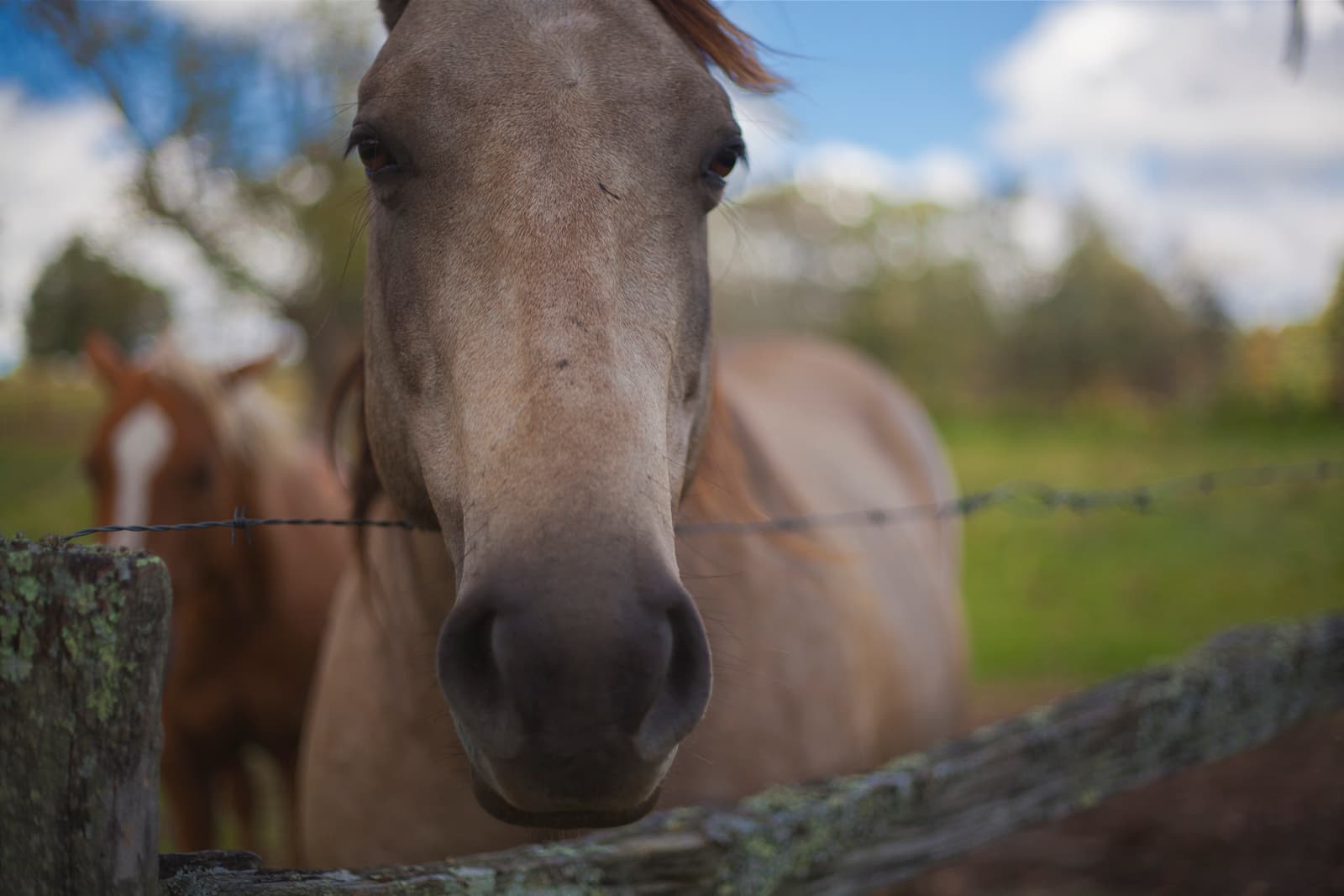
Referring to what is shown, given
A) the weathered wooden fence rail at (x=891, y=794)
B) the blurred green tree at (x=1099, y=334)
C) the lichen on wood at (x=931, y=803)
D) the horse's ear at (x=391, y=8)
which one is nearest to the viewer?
the weathered wooden fence rail at (x=891, y=794)

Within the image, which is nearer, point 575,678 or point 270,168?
point 575,678

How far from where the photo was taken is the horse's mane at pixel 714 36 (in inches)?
64.2

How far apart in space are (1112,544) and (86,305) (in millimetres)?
10743

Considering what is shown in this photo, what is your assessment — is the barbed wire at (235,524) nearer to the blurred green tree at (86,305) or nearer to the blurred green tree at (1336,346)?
the blurred green tree at (86,305)

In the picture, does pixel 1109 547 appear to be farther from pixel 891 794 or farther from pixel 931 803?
pixel 891 794

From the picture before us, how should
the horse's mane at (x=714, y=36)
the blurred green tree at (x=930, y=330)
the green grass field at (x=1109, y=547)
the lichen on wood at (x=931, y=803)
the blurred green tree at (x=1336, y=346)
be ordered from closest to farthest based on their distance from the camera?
the lichen on wood at (x=931, y=803) < the horse's mane at (x=714, y=36) < the green grass field at (x=1109, y=547) < the blurred green tree at (x=1336, y=346) < the blurred green tree at (x=930, y=330)

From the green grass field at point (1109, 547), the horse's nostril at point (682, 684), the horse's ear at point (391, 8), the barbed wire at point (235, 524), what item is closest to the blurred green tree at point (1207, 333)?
the green grass field at point (1109, 547)

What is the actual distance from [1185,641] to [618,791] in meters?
7.77

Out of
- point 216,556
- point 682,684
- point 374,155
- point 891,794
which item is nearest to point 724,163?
point 374,155

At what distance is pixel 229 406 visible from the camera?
3.78 m

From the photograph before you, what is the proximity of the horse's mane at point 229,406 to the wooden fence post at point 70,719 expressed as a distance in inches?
116

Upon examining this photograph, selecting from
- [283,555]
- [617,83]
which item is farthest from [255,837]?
[617,83]

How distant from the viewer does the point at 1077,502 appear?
2.46 meters

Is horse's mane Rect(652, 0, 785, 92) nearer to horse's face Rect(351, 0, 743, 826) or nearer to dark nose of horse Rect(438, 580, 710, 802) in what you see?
horse's face Rect(351, 0, 743, 826)
